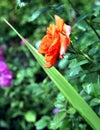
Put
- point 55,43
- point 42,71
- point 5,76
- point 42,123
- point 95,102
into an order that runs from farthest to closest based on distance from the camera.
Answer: point 42,71
point 5,76
point 42,123
point 95,102
point 55,43

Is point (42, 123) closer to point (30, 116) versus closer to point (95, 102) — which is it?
point (95, 102)

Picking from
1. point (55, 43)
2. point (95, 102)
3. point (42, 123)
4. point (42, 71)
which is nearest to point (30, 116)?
point (42, 71)

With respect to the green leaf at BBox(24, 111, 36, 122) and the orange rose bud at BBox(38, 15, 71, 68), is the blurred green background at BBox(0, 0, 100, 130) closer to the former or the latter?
the green leaf at BBox(24, 111, 36, 122)

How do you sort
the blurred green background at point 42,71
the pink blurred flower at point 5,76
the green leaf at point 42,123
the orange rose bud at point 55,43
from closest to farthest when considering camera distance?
1. the orange rose bud at point 55,43
2. the blurred green background at point 42,71
3. the green leaf at point 42,123
4. the pink blurred flower at point 5,76

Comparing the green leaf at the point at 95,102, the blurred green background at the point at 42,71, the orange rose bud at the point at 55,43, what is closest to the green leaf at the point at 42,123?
the blurred green background at the point at 42,71

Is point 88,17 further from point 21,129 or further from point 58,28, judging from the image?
point 21,129

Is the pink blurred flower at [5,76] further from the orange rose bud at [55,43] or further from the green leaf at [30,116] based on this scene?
the orange rose bud at [55,43]

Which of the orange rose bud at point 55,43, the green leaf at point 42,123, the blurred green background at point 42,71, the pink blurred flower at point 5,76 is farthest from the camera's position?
the pink blurred flower at point 5,76
